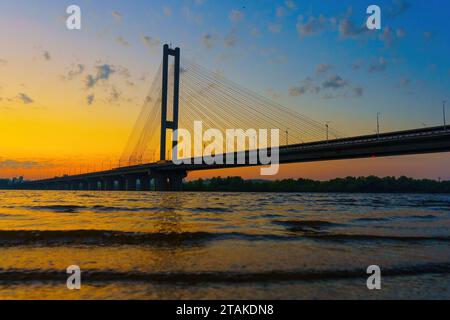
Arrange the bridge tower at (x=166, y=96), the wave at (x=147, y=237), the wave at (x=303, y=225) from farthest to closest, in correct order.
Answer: the bridge tower at (x=166, y=96)
the wave at (x=303, y=225)
the wave at (x=147, y=237)

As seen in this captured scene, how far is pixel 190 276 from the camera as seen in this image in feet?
16.8

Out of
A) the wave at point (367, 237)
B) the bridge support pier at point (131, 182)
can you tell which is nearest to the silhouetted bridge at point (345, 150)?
the bridge support pier at point (131, 182)

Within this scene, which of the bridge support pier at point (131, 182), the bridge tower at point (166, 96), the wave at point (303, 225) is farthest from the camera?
the bridge support pier at point (131, 182)

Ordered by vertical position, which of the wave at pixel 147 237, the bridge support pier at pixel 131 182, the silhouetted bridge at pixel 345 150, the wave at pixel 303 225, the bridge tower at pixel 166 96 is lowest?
the wave at pixel 303 225

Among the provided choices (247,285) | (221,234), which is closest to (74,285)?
(247,285)

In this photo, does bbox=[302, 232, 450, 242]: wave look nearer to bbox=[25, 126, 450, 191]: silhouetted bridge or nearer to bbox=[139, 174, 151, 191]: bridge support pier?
bbox=[25, 126, 450, 191]: silhouetted bridge

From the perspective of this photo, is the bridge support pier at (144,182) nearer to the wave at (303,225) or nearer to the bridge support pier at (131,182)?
the bridge support pier at (131,182)

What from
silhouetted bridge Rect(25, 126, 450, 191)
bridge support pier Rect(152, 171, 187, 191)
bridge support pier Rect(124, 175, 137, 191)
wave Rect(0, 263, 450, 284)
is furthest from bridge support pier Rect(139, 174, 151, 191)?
wave Rect(0, 263, 450, 284)

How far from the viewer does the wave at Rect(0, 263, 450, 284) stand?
4.99 m

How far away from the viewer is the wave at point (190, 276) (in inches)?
197

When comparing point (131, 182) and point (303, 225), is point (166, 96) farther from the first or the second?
point (303, 225)

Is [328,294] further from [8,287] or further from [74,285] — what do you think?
[8,287]

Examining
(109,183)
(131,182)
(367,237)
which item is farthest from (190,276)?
(109,183)

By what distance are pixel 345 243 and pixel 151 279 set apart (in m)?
5.36
